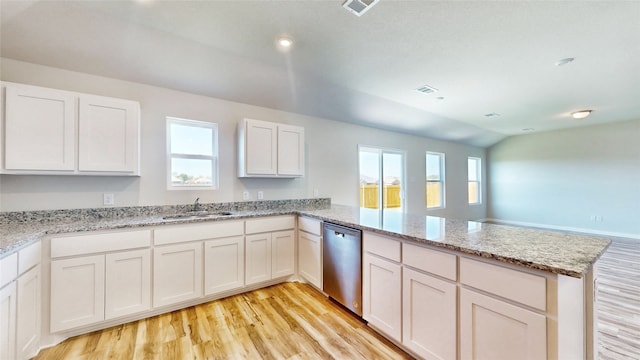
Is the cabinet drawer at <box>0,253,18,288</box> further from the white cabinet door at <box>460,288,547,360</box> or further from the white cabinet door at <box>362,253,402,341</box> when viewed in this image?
the white cabinet door at <box>460,288,547,360</box>

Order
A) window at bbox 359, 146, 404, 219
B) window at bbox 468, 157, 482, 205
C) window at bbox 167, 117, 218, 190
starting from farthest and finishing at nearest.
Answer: window at bbox 468, 157, 482, 205 < window at bbox 359, 146, 404, 219 < window at bbox 167, 117, 218, 190

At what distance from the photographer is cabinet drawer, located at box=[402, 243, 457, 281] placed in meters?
1.53

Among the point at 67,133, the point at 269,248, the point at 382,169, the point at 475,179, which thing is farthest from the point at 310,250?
the point at 475,179

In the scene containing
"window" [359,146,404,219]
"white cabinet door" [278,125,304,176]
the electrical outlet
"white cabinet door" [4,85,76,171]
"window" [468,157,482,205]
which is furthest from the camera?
"window" [468,157,482,205]

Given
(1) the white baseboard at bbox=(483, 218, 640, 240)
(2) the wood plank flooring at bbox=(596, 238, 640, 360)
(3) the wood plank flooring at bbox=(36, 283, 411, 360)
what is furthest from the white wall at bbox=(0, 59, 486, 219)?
(1) the white baseboard at bbox=(483, 218, 640, 240)

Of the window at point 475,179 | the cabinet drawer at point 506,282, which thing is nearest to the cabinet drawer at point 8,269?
the cabinet drawer at point 506,282

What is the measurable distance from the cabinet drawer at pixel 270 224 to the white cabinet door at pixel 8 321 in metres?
1.68

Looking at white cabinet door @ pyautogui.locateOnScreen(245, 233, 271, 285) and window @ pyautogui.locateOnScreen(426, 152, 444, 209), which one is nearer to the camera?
white cabinet door @ pyautogui.locateOnScreen(245, 233, 271, 285)

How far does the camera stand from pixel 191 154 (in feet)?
10.2

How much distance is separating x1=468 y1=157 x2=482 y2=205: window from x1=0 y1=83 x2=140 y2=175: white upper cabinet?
26.5 feet

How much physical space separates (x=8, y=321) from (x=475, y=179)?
902 cm

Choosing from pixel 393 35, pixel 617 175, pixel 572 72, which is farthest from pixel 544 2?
pixel 617 175

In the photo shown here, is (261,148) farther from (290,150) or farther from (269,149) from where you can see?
(290,150)

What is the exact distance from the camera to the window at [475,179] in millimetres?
7492
